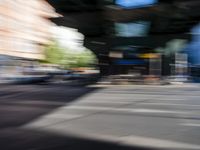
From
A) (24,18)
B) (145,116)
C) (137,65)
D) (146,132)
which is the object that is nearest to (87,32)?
(137,65)

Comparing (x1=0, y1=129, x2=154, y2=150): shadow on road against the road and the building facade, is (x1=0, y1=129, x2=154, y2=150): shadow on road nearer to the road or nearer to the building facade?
the road

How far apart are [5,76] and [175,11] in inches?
551

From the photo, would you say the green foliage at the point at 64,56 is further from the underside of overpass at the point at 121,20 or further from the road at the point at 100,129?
the road at the point at 100,129

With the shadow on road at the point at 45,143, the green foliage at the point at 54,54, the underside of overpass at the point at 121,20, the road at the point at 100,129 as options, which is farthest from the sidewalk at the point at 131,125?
the green foliage at the point at 54,54

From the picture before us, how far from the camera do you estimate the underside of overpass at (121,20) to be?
33.8 m

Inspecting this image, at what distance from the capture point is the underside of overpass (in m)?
33.8

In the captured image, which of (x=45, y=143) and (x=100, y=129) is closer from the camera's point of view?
(x=45, y=143)

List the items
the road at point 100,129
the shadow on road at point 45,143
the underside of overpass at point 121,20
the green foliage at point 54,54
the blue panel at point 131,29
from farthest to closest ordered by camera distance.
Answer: the green foliage at point 54,54 → the blue panel at point 131,29 → the underside of overpass at point 121,20 → the road at point 100,129 → the shadow on road at point 45,143

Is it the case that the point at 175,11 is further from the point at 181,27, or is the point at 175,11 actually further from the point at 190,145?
the point at 190,145

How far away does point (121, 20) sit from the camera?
36844 millimetres

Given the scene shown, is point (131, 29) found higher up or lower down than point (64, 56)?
higher up

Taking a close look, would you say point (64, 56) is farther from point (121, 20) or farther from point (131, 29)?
point (121, 20)

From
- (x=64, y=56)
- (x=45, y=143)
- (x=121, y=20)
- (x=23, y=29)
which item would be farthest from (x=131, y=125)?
(x=23, y=29)

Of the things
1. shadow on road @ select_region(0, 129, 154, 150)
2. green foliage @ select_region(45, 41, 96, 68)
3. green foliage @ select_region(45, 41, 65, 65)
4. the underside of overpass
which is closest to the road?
shadow on road @ select_region(0, 129, 154, 150)
